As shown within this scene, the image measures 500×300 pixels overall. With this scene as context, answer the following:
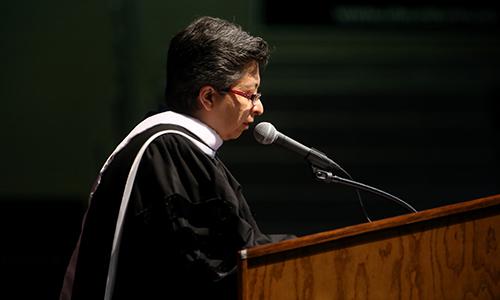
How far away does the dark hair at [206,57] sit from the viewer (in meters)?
2.62

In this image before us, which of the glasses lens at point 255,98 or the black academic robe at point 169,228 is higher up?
the glasses lens at point 255,98

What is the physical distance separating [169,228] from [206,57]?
495 mm

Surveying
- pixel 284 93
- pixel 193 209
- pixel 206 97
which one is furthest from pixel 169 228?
pixel 284 93

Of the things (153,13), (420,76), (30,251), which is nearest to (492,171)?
(420,76)

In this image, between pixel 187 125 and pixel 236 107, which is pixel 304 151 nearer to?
pixel 236 107

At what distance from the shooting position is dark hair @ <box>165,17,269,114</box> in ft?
8.61

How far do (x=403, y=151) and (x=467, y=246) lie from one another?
15.6 feet

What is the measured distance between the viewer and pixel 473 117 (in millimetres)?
Result: 7316

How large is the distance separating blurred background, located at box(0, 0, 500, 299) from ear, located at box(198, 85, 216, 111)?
4446 mm

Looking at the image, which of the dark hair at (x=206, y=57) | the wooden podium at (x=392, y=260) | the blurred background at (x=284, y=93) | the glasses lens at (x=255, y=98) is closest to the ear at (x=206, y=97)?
the dark hair at (x=206, y=57)

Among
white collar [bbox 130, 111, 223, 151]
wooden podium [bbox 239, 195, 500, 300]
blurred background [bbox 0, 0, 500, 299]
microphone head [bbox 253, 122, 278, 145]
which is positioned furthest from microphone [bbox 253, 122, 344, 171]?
blurred background [bbox 0, 0, 500, 299]

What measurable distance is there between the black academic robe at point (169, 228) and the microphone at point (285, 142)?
145 millimetres

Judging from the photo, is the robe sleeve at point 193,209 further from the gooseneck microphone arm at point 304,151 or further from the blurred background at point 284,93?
the blurred background at point 284,93

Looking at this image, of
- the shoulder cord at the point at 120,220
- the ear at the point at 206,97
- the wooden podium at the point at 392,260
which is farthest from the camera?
the ear at the point at 206,97
